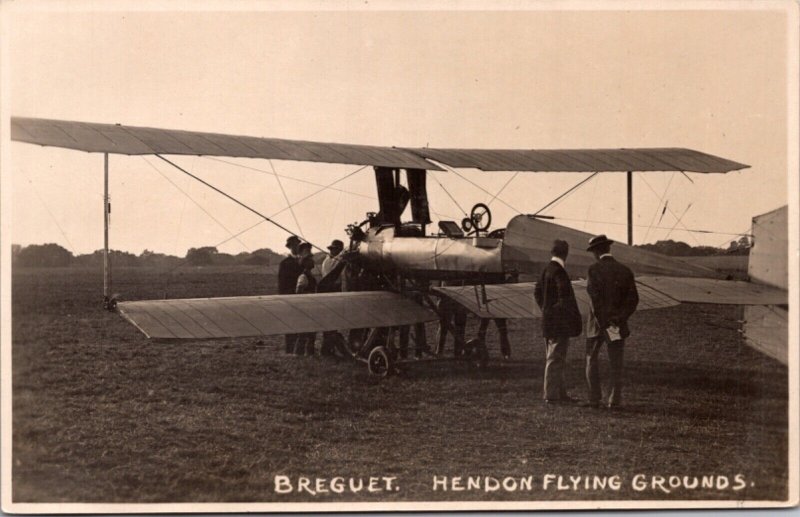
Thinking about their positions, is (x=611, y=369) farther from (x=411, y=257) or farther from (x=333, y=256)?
(x=333, y=256)

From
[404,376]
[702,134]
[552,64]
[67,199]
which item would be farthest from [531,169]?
[67,199]

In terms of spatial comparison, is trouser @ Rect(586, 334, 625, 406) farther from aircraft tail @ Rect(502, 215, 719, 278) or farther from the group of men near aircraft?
aircraft tail @ Rect(502, 215, 719, 278)

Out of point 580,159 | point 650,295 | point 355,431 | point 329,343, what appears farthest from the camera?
point 329,343

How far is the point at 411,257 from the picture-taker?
335 inches

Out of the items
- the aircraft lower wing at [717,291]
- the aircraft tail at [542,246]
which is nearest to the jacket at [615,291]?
the aircraft tail at [542,246]

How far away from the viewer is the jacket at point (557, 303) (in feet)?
22.9

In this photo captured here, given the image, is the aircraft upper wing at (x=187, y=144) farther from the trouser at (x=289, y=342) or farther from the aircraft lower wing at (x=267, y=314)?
the trouser at (x=289, y=342)

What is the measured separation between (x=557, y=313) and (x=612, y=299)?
1.75ft

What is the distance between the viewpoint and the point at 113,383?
7.79 m

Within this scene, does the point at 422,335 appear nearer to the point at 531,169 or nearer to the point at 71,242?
the point at 531,169

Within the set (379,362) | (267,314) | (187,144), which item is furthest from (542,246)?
(187,144)

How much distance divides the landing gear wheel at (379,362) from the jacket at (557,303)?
78.7 inches

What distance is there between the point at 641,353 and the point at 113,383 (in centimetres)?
630

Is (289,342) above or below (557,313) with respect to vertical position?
below
